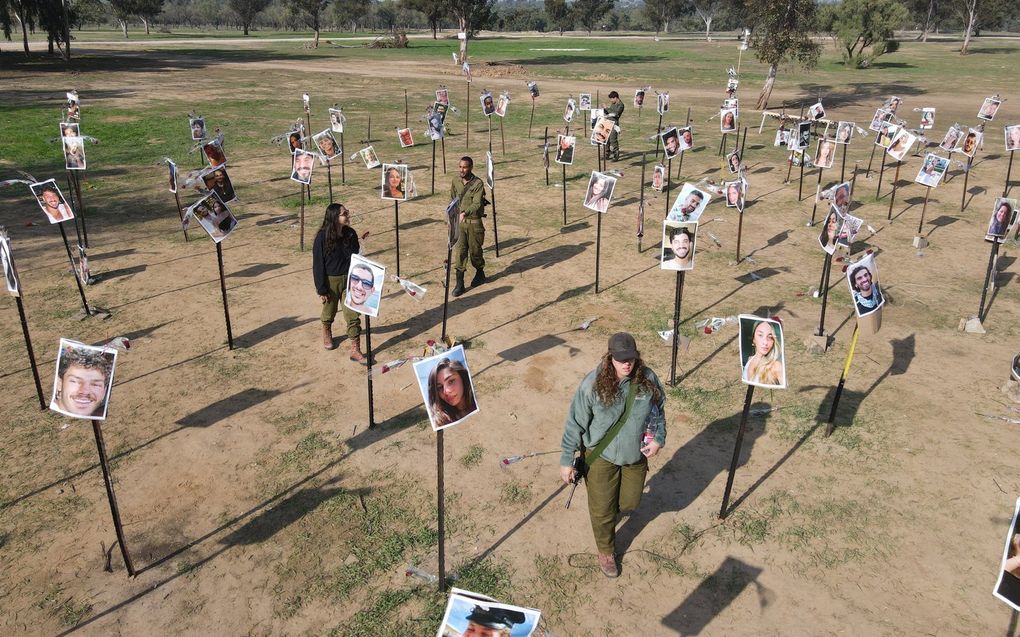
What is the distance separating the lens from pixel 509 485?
23.3 ft

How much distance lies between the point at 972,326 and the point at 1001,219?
5.68ft

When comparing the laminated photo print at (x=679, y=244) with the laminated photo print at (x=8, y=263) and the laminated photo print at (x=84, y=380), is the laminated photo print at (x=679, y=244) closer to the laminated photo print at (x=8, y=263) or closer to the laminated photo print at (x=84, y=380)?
the laminated photo print at (x=84, y=380)

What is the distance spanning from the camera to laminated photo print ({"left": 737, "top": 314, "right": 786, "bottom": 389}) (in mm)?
6102

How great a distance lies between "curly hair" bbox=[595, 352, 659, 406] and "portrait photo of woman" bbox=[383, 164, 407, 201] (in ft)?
23.1

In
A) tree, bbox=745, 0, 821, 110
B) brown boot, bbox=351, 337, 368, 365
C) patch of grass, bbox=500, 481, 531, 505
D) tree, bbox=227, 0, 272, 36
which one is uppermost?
tree, bbox=227, 0, 272, 36

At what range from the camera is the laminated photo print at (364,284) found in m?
7.18

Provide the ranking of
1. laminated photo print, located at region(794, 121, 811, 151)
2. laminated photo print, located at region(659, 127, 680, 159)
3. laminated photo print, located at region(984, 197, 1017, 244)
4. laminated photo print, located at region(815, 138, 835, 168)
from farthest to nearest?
laminated photo print, located at region(794, 121, 811, 151) → laminated photo print, located at region(815, 138, 835, 168) → laminated photo print, located at region(659, 127, 680, 159) → laminated photo print, located at region(984, 197, 1017, 244)

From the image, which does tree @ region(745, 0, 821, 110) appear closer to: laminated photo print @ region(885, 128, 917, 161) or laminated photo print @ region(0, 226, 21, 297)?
laminated photo print @ region(885, 128, 917, 161)

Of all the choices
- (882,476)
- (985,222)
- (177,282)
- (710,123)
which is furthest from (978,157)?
(177,282)

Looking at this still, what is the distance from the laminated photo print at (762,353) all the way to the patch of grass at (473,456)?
3.09 meters

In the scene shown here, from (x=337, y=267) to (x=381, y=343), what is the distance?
1.60 metres

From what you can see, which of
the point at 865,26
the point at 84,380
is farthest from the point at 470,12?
the point at 84,380

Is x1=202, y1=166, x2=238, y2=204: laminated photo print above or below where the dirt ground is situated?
above

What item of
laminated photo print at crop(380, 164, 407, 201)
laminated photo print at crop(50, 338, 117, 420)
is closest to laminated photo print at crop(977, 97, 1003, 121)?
laminated photo print at crop(380, 164, 407, 201)
